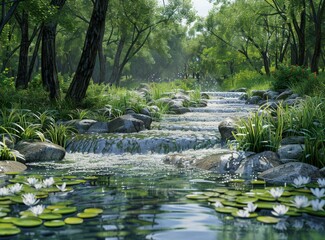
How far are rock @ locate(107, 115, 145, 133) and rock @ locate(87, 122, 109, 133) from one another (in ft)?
0.29

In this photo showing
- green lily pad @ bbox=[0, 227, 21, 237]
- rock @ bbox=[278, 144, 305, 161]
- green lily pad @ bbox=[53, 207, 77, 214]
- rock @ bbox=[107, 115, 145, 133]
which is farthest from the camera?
rock @ bbox=[107, 115, 145, 133]

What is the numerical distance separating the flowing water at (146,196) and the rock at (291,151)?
4.10 ft

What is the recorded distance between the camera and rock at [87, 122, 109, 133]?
450 inches

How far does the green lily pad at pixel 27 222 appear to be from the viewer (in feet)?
11.7

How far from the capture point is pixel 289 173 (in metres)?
6.09

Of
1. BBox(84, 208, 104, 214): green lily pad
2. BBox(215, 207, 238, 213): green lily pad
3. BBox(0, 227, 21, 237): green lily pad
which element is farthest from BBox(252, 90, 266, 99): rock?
BBox(0, 227, 21, 237): green lily pad

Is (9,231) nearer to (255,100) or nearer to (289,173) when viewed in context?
(289,173)

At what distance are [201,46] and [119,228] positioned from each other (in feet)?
192

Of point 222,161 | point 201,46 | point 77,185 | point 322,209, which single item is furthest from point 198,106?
point 201,46

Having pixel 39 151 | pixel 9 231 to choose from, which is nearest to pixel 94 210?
pixel 9 231

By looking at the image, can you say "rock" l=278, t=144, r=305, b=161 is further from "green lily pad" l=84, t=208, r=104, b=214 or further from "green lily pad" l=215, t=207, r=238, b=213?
"green lily pad" l=84, t=208, r=104, b=214

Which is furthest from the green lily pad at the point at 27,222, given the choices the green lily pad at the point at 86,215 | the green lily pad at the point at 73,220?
the green lily pad at the point at 86,215

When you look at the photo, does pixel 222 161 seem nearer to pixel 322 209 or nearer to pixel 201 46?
pixel 322 209

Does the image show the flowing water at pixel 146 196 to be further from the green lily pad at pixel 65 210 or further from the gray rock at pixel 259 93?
the gray rock at pixel 259 93
